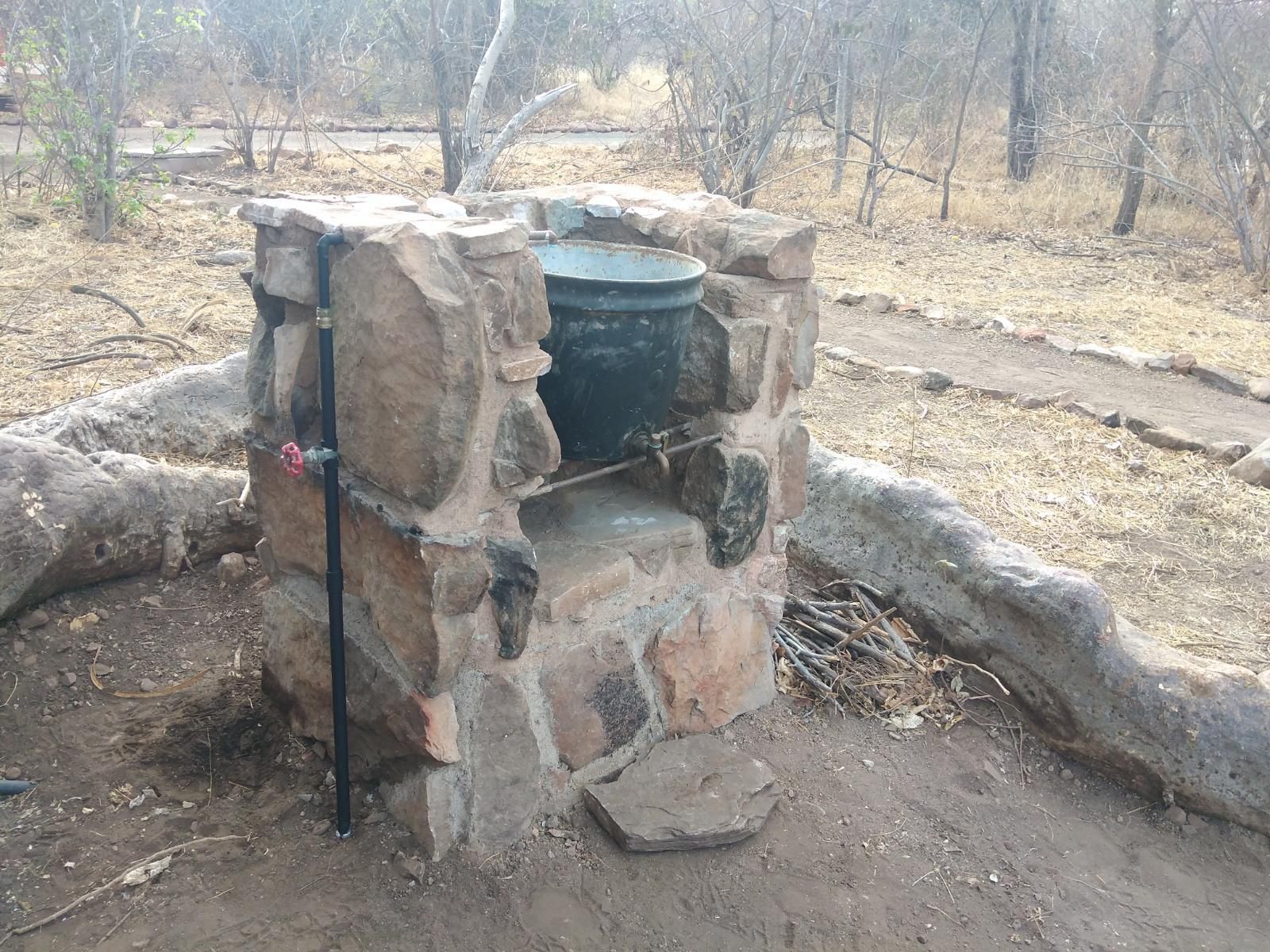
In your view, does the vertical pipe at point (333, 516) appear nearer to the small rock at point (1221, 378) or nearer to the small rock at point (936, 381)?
the small rock at point (936, 381)

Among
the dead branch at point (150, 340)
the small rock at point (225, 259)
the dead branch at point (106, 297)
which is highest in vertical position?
the small rock at point (225, 259)

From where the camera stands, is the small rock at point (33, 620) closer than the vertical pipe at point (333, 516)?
No

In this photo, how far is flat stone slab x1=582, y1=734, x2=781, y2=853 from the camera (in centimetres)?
241

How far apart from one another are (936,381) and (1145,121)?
606cm

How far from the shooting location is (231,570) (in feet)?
10.9

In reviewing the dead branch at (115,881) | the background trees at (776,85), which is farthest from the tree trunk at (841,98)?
the dead branch at (115,881)

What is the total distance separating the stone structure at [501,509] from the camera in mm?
2104

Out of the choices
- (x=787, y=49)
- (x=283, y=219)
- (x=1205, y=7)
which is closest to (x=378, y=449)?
(x=283, y=219)

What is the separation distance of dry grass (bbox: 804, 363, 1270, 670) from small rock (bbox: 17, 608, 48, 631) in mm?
3277

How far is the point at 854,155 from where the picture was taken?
1391 cm

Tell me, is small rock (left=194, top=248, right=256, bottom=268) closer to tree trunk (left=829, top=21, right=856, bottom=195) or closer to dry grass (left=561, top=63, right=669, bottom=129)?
tree trunk (left=829, top=21, right=856, bottom=195)

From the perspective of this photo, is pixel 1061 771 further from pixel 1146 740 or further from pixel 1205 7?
pixel 1205 7

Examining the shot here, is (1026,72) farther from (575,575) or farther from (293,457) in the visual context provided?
(293,457)

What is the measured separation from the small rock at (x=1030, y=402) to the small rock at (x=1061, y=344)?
1.26 meters
